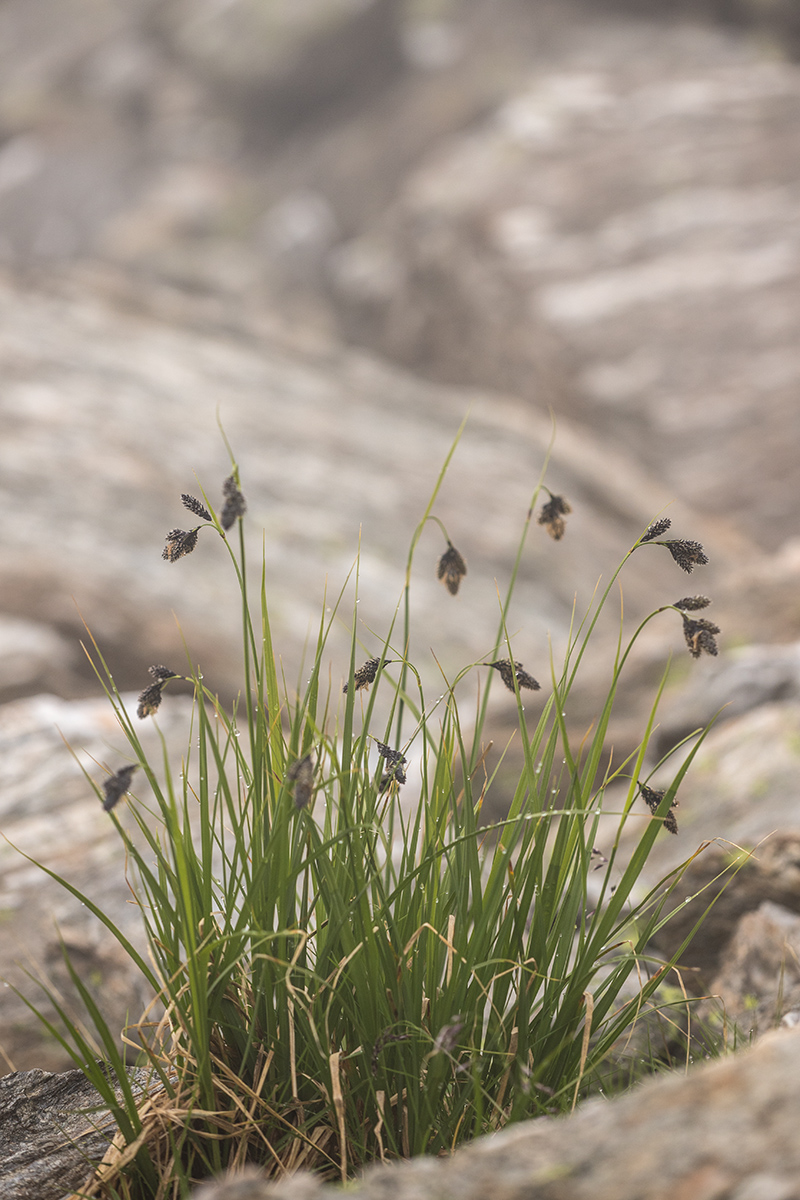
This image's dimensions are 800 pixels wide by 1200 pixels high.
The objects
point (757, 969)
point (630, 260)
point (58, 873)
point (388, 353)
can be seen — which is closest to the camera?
point (757, 969)

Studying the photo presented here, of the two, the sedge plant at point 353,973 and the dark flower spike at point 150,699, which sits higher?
the dark flower spike at point 150,699

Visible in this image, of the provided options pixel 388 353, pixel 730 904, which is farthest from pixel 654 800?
pixel 388 353

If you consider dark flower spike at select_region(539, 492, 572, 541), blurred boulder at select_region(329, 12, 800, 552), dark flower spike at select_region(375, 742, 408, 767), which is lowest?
dark flower spike at select_region(375, 742, 408, 767)

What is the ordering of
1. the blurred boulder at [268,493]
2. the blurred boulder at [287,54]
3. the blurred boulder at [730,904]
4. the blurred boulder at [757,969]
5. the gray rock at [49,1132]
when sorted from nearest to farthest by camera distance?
1. the gray rock at [49,1132]
2. the blurred boulder at [757,969]
3. the blurred boulder at [730,904]
4. the blurred boulder at [268,493]
5. the blurred boulder at [287,54]

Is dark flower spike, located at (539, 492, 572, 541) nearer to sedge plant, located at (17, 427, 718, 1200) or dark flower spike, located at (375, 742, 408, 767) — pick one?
sedge plant, located at (17, 427, 718, 1200)

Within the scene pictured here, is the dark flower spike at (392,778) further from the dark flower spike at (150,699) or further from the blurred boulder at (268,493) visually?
the blurred boulder at (268,493)

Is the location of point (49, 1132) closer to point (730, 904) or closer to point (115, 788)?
point (115, 788)

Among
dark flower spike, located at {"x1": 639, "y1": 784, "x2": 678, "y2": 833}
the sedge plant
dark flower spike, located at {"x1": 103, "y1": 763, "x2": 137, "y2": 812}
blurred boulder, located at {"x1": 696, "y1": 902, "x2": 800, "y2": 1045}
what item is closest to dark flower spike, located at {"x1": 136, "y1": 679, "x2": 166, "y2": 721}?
the sedge plant

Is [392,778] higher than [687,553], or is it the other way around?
[687,553]

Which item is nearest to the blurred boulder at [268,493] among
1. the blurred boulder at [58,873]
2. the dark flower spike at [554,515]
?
the blurred boulder at [58,873]

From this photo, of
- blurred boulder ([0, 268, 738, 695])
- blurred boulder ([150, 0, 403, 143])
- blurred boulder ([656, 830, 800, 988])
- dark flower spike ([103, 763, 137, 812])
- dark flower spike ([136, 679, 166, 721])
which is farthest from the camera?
blurred boulder ([150, 0, 403, 143])
